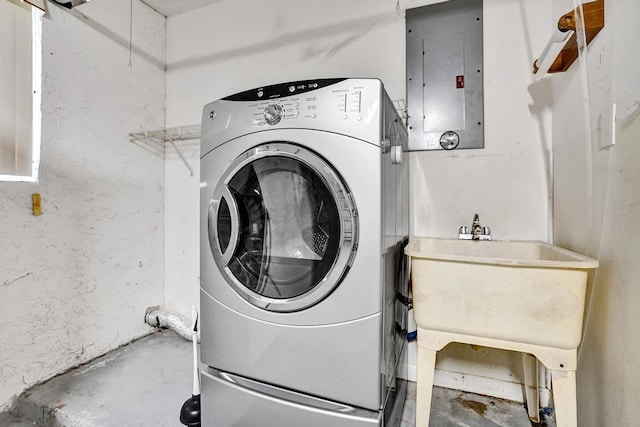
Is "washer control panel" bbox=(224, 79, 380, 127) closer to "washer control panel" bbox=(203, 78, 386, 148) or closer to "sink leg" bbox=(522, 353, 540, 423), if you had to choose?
"washer control panel" bbox=(203, 78, 386, 148)

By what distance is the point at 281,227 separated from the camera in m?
1.19

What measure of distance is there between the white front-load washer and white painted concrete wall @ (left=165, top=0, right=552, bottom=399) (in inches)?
19.4

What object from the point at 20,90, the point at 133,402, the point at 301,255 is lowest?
the point at 133,402

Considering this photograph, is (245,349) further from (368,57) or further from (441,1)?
(441,1)

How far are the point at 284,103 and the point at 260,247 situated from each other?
1.80ft

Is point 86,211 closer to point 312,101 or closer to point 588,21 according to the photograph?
point 312,101

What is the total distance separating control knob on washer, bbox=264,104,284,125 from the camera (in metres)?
1.08

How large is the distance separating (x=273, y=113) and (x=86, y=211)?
148 centimetres

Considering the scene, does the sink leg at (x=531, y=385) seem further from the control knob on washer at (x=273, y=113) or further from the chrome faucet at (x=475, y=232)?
the control knob on washer at (x=273, y=113)

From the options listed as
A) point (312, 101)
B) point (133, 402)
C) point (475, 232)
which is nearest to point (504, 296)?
point (475, 232)

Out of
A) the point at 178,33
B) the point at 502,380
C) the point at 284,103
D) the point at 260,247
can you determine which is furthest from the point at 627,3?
the point at 178,33

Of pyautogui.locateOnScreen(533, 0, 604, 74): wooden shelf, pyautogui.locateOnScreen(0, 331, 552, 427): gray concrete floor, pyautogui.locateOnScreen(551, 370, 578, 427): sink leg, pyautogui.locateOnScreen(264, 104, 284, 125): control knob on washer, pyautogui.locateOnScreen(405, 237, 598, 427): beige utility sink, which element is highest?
pyautogui.locateOnScreen(533, 0, 604, 74): wooden shelf

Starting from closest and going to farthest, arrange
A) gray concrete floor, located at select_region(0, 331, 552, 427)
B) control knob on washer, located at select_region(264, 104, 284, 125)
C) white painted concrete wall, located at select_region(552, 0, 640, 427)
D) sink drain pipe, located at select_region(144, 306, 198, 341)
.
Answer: white painted concrete wall, located at select_region(552, 0, 640, 427) < control knob on washer, located at select_region(264, 104, 284, 125) < gray concrete floor, located at select_region(0, 331, 552, 427) < sink drain pipe, located at select_region(144, 306, 198, 341)

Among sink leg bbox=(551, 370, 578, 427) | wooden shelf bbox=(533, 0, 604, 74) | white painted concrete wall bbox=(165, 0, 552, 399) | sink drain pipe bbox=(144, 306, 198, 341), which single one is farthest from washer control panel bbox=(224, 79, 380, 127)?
sink drain pipe bbox=(144, 306, 198, 341)
